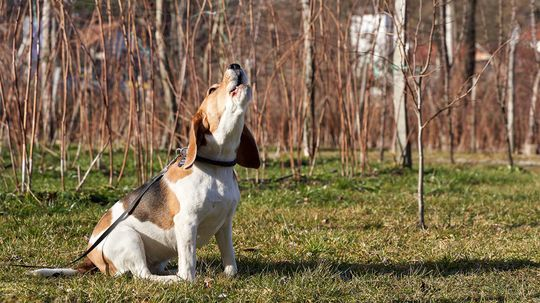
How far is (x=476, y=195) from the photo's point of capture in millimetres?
7754

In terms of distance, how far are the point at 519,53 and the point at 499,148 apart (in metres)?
2.26

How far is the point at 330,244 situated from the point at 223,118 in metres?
1.73

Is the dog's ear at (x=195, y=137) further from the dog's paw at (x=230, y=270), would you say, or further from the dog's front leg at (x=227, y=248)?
the dog's paw at (x=230, y=270)

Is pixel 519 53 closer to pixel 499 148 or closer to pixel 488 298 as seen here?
pixel 499 148

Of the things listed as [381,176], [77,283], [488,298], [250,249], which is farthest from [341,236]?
[381,176]

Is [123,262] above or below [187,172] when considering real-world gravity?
below

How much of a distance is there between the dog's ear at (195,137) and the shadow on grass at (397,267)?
0.84 m

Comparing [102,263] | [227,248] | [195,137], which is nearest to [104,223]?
[102,263]

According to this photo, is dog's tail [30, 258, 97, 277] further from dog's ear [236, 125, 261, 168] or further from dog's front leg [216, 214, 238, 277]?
A: dog's ear [236, 125, 261, 168]

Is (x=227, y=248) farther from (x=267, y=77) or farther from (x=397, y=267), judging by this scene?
(x=267, y=77)

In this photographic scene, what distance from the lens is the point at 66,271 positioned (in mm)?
3943

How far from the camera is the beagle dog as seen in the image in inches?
145

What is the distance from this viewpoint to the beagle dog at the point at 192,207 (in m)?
3.68

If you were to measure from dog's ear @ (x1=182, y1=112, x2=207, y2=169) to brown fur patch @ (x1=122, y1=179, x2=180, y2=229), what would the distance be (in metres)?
0.21
